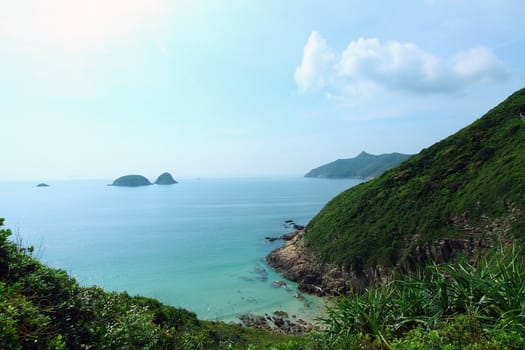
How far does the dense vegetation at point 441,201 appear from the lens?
24.8 m

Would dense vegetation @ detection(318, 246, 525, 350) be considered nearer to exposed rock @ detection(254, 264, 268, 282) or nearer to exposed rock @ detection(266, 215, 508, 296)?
exposed rock @ detection(266, 215, 508, 296)

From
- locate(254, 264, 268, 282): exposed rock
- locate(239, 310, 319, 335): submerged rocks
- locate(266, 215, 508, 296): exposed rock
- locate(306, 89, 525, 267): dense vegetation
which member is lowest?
locate(239, 310, 319, 335): submerged rocks

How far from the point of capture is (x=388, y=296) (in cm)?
566

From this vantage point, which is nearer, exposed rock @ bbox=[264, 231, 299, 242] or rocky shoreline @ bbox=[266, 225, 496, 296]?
rocky shoreline @ bbox=[266, 225, 496, 296]

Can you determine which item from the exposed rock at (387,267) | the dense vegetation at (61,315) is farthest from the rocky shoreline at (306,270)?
the dense vegetation at (61,315)

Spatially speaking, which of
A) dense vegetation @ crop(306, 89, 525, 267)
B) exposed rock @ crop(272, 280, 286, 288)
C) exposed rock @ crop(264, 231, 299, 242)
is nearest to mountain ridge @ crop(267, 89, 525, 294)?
dense vegetation @ crop(306, 89, 525, 267)

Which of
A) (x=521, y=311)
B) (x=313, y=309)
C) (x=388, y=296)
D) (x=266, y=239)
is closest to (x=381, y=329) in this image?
(x=388, y=296)

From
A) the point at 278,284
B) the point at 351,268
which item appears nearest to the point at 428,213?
the point at 351,268

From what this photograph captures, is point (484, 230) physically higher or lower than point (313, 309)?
higher

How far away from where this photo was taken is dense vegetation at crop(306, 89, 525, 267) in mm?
24766

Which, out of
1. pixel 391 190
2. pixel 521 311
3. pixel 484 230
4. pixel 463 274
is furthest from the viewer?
pixel 391 190

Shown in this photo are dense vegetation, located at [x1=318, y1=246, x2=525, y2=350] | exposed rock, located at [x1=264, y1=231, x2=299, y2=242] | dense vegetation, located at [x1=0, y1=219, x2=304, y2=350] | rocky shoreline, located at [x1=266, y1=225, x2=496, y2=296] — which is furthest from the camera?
exposed rock, located at [x1=264, y1=231, x2=299, y2=242]

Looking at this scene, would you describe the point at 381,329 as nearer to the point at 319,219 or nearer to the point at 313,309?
the point at 313,309

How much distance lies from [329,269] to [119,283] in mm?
26181
